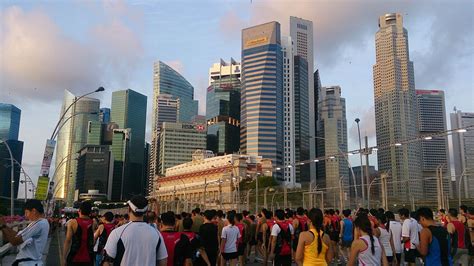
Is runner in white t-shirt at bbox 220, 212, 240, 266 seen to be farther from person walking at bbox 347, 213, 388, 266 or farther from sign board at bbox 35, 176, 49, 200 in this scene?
sign board at bbox 35, 176, 49, 200

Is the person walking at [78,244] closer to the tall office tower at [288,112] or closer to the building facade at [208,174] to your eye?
the building facade at [208,174]

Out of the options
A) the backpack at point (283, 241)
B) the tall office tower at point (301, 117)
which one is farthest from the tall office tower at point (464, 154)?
the tall office tower at point (301, 117)

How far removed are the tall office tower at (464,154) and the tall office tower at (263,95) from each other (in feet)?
198

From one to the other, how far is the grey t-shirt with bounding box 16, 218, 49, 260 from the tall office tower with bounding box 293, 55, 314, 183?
167 m

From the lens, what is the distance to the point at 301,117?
592 feet

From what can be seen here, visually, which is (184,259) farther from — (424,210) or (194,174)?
(194,174)

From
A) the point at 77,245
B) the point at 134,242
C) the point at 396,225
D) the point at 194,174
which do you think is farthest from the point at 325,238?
the point at 194,174

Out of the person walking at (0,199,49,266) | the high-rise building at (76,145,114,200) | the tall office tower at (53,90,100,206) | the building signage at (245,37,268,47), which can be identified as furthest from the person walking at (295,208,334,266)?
the high-rise building at (76,145,114,200)

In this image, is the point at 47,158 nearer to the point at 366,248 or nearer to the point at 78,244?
the point at 78,244

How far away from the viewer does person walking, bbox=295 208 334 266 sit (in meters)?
6.54

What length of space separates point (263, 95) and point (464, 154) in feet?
280

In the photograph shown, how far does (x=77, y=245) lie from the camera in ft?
25.7

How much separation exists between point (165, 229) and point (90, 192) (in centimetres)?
16054

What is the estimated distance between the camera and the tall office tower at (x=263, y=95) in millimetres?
158000
